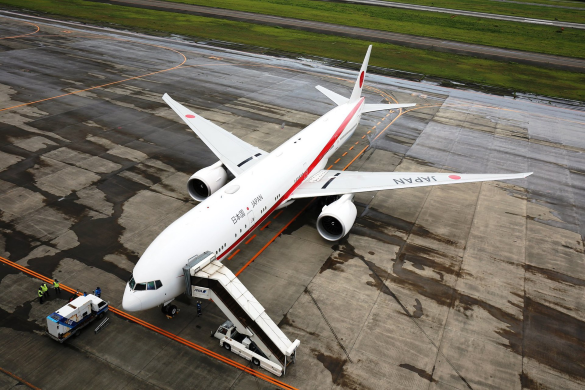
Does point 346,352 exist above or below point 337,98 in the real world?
below

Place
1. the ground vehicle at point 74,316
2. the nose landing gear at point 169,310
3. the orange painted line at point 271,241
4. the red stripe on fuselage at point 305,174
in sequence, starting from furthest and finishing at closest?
the orange painted line at point 271,241
the red stripe on fuselage at point 305,174
the nose landing gear at point 169,310
the ground vehicle at point 74,316

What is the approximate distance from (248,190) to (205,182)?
6.17 m

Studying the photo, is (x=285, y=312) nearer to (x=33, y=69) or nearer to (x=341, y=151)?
(x=341, y=151)

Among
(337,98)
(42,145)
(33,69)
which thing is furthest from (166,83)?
(337,98)

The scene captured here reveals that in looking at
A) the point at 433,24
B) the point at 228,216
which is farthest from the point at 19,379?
the point at 433,24

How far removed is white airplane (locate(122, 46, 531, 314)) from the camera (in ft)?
70.1

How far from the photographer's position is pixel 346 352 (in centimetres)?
2214

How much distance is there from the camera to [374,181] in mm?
32906

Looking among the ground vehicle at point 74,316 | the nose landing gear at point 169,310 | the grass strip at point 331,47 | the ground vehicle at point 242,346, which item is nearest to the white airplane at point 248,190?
the nose landing gear at point 169,310

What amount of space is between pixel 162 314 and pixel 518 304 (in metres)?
21.1

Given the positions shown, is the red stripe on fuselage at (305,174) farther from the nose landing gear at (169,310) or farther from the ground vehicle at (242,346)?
the ground vehicle at (242,346)

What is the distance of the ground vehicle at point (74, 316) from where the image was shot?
69.3ft

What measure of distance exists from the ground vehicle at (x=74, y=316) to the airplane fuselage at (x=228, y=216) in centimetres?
279

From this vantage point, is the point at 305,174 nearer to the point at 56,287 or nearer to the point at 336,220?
the point at 336,220
